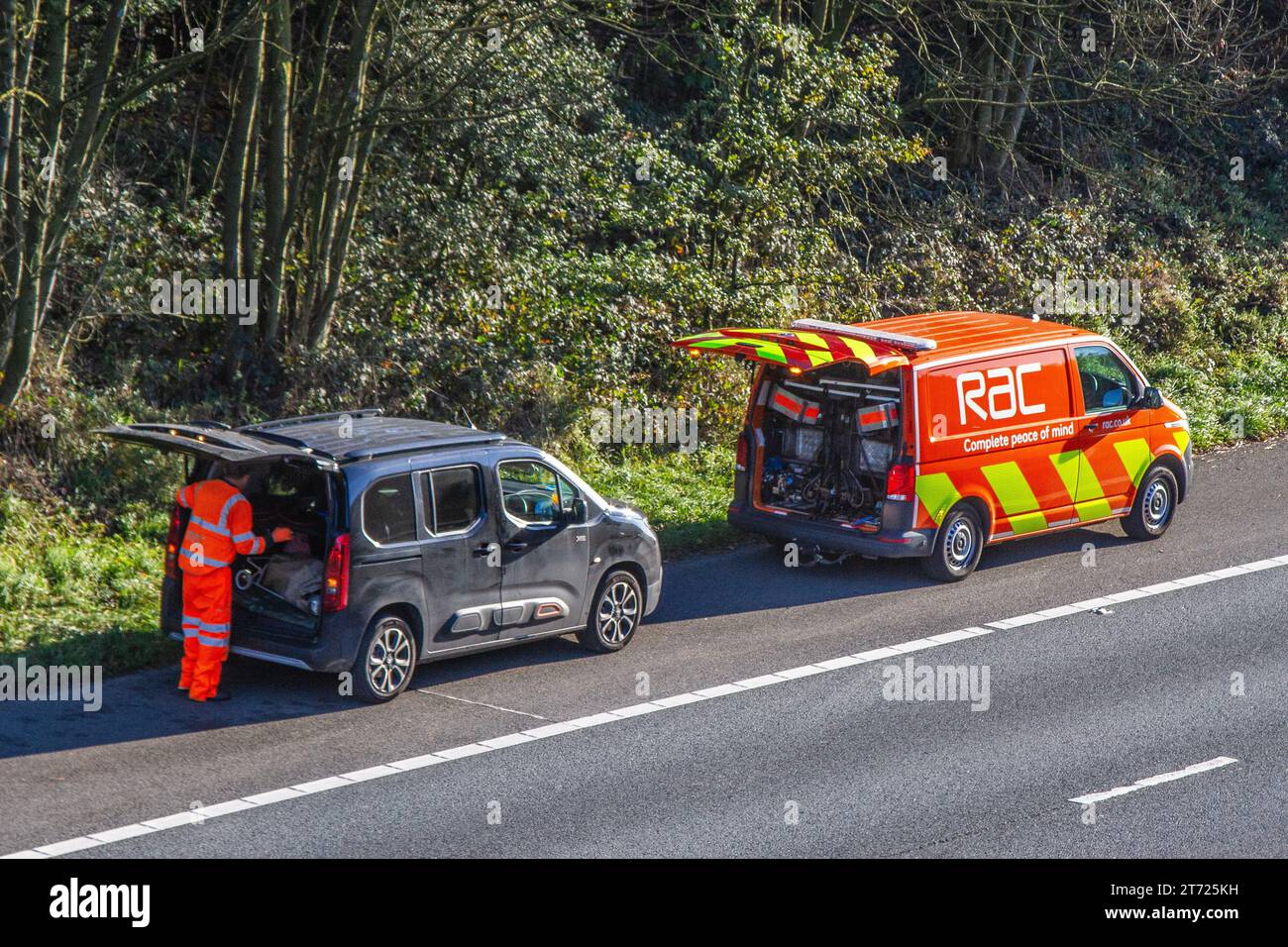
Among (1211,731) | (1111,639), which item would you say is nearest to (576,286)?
(1111,639)

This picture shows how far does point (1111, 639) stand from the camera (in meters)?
12.5

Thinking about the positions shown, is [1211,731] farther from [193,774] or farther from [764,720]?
[193,774]

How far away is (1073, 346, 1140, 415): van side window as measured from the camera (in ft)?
49.0

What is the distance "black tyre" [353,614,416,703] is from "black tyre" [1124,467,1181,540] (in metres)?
7.93

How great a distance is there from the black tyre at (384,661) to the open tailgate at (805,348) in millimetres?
4189

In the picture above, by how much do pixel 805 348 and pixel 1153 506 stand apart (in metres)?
4.45

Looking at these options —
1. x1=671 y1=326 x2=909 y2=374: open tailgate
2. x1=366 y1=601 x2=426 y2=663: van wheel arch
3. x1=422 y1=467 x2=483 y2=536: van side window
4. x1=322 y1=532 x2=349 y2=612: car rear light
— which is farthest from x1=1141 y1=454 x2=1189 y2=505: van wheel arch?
x1=322 y1=532 x2=349 y2=612: car rear light

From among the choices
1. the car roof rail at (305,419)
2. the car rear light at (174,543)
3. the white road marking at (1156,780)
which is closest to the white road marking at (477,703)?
the car rear light at (174,543)
